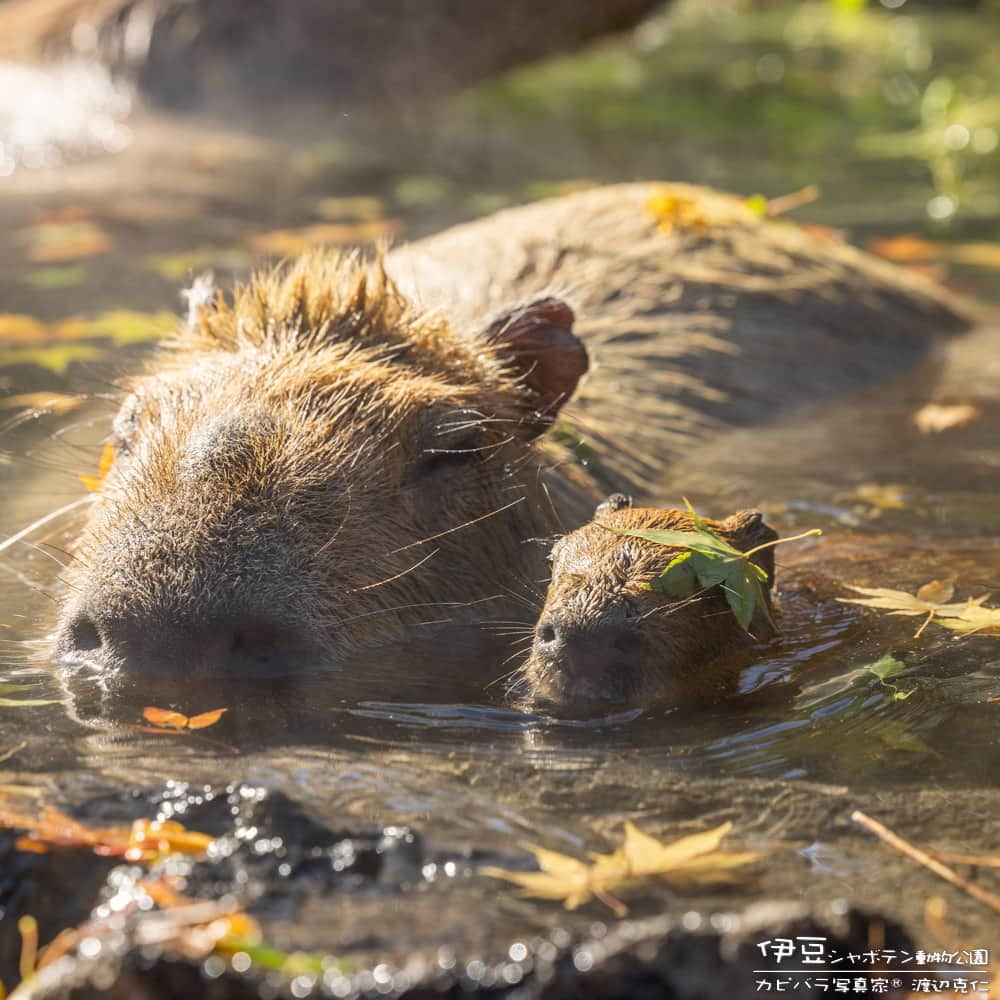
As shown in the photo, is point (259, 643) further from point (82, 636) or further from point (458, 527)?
point (458, 527)

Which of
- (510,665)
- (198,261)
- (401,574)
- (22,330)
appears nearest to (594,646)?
(510,665)

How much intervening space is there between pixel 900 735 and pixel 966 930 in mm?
939

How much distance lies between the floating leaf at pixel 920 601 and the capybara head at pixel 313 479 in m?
0.99

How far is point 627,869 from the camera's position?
2.77m

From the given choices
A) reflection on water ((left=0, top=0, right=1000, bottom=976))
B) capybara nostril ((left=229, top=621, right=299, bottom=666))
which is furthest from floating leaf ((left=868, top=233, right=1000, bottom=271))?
capybara nostril ((left=229, top=621, right=299, bottom=666))

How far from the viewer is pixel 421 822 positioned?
2.94 meters

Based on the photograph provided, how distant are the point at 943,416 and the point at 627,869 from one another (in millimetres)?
4509

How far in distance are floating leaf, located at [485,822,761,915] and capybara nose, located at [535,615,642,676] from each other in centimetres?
78

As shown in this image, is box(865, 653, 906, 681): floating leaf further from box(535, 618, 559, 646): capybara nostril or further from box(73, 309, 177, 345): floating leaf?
box(73, 309, 177, 345): floating leaf

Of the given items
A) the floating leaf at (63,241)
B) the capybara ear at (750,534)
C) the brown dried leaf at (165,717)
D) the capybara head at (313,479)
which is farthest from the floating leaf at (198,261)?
the brown dried leaf at (165,717)

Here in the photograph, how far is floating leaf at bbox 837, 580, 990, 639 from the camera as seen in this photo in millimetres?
4395

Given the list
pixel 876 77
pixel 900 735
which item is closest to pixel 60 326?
pixel 900 735

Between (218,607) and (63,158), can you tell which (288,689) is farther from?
(63,158)

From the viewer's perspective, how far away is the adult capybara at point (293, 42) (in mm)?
12273
